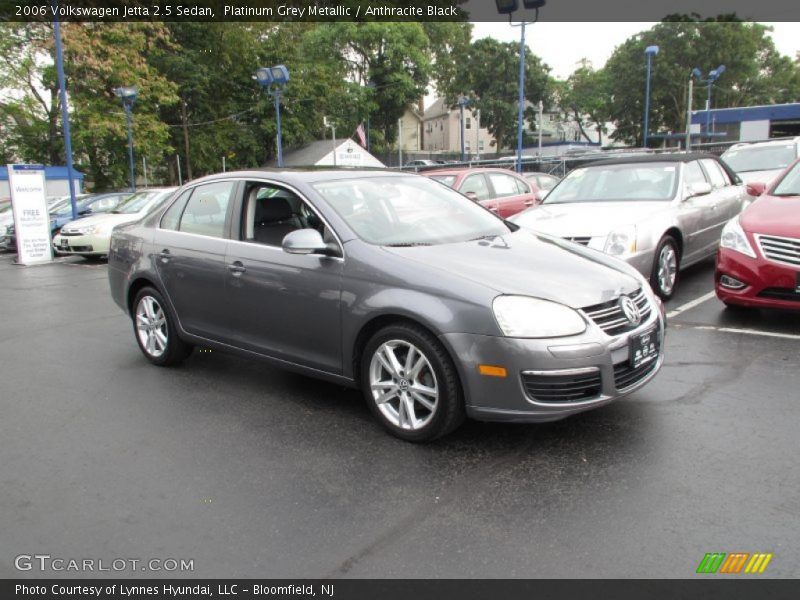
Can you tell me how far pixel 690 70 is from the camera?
184 ft

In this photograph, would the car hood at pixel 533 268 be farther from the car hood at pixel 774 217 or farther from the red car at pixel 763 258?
the car hood at pixel 774 217

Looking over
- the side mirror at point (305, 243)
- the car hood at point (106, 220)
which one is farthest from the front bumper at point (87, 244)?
the side mirror at point (305, 243)

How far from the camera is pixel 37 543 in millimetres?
2969

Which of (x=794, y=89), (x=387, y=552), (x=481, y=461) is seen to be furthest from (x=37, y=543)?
(x=794, y=89)

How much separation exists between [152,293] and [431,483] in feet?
10.6

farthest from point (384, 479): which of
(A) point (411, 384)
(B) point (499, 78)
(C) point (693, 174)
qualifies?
(B) point (499, 78)

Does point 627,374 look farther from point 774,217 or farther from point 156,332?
point 156,332

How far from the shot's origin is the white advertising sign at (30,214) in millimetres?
14109

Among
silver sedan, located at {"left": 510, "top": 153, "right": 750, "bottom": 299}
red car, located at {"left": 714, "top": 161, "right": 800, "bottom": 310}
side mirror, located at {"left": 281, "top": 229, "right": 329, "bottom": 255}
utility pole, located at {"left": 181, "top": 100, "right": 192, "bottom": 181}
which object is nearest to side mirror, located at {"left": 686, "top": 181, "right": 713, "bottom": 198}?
silver sedan, located at {"left": 510, "top": 153, "right": 750, "bottom": 299}

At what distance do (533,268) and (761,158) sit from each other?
12.1 meters

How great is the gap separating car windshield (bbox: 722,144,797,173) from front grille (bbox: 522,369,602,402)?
11911 mm

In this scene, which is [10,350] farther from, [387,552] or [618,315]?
[618,315]

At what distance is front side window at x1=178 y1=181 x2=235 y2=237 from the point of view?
5.01 metres

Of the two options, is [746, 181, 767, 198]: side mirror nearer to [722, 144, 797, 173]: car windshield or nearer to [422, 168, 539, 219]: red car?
[422, 168, 539, 219]: red car
